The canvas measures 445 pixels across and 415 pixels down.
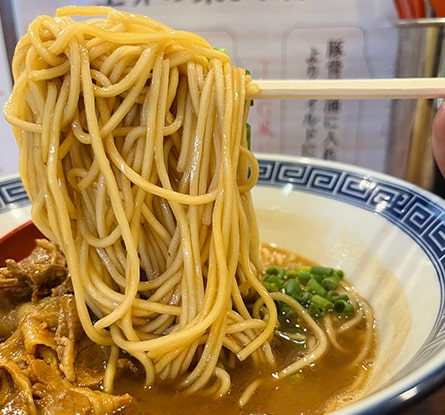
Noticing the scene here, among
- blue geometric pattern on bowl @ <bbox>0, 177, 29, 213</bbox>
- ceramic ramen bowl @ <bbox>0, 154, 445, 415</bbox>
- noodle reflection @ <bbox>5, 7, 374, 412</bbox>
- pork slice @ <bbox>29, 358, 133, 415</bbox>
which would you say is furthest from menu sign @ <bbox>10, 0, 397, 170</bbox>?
pork slice @ <bbox>29, 358, 133, 415</bbox>

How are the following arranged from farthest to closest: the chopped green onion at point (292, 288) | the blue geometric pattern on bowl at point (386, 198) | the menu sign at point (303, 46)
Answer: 1. the menu sign at point (303, 46)
2. the chopped green onion at point (292, 288)
3. the blue geometric pattern on bowl at point (386, 198)

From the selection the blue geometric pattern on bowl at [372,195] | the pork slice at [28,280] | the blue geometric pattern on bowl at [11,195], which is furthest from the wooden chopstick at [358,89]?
the blue geometric pattern on bowl at [11,195]

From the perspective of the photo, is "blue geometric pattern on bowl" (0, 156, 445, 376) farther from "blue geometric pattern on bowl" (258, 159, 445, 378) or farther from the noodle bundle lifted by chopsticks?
the noodle bundle lifted by chopsticks

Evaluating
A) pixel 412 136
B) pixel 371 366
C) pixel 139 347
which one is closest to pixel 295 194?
pixel 412 136

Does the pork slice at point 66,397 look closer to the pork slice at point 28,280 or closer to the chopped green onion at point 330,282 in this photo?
the pork slice at point 28,280

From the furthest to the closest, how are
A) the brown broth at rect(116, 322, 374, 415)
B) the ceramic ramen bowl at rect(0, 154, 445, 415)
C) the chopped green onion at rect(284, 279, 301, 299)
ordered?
the chopped green onion at rect(284, 279, 301, 299) → the brown broth at rect(116, 322, 374, 415) → the ceramic ramen bowl at rect(0, 154, 445, 415)

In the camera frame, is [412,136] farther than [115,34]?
A: Yes

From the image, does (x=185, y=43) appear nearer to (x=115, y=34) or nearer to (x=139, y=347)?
(x=115, y=34)

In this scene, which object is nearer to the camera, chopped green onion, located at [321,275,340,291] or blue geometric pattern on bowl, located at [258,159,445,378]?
blue geometric pattern on bowl, located at [258,159,445,378]
